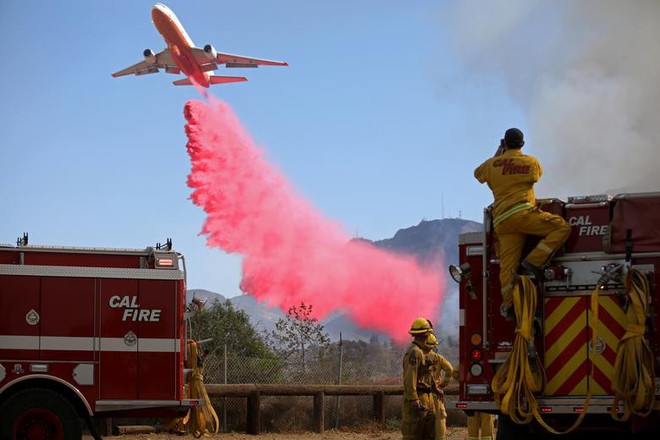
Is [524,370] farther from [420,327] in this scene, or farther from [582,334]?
[420,327]

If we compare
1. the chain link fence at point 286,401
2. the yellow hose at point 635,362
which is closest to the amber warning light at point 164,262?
the chain link fence at point 286,401

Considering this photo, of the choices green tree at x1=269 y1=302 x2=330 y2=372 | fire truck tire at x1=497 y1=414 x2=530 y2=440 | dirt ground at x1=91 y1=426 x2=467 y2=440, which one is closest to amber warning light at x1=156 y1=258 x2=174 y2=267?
dirt ground at x1=91 y1=426 x2=467 y2=440

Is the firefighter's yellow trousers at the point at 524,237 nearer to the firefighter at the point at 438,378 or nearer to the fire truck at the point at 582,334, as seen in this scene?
the fire truck at the point at 582,334

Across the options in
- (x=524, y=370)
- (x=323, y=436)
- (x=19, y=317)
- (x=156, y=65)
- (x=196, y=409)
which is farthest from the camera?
(x=156, y=65)

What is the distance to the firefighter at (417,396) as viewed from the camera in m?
12.1

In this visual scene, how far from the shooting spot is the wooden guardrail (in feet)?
64.8

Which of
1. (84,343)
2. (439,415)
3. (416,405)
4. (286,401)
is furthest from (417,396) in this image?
(286,401)

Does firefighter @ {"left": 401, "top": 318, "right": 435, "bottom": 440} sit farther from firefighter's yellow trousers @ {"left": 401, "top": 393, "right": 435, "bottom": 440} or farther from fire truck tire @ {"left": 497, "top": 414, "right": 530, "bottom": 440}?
fire truck tire @ {"left": 497, "top": 414, "right": 530, "bottom": 440}

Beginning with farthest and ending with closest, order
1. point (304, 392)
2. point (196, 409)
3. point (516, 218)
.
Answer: point (304, 392), point (196, 409), point (516, 218)

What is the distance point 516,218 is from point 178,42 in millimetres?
33554

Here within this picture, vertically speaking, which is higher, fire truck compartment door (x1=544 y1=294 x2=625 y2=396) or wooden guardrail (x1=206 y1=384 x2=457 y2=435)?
fire truck compartment door (x1=544 y1=294 x2=625 y2=396)

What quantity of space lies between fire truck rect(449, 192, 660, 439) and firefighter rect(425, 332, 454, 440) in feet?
8.35

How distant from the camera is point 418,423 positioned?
12.1m

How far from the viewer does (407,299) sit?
134ft
